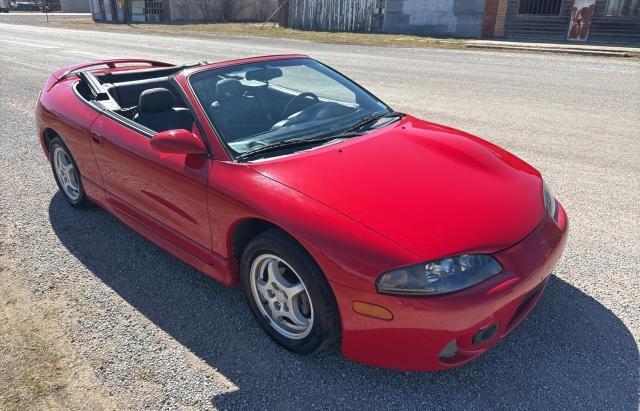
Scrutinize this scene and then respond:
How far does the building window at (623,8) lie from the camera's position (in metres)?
19.2

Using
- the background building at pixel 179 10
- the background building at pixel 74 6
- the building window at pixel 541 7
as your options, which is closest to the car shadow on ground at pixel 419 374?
the building window at pixel 541 7

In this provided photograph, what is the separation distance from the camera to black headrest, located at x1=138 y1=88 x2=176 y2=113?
3.52 meters

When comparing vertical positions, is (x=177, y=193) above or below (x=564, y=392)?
above

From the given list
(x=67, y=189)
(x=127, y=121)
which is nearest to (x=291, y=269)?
(x=127, y=121)

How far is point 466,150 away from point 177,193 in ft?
6.18

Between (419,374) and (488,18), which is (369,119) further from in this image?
(488,18)

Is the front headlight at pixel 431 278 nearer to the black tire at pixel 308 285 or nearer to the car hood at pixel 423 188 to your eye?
the car hood at pixel 423 188

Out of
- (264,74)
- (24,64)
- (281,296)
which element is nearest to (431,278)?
(281,296)

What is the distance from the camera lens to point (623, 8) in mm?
19359

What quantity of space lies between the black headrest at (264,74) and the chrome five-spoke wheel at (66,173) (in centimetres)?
191

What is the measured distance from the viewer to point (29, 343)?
9.00ft

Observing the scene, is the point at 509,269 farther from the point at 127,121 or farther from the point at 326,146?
the point at 127,121

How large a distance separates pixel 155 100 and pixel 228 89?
0.65m

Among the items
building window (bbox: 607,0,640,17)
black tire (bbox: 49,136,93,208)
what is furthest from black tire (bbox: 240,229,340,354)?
building window (bbox: 607,0,640,17)
